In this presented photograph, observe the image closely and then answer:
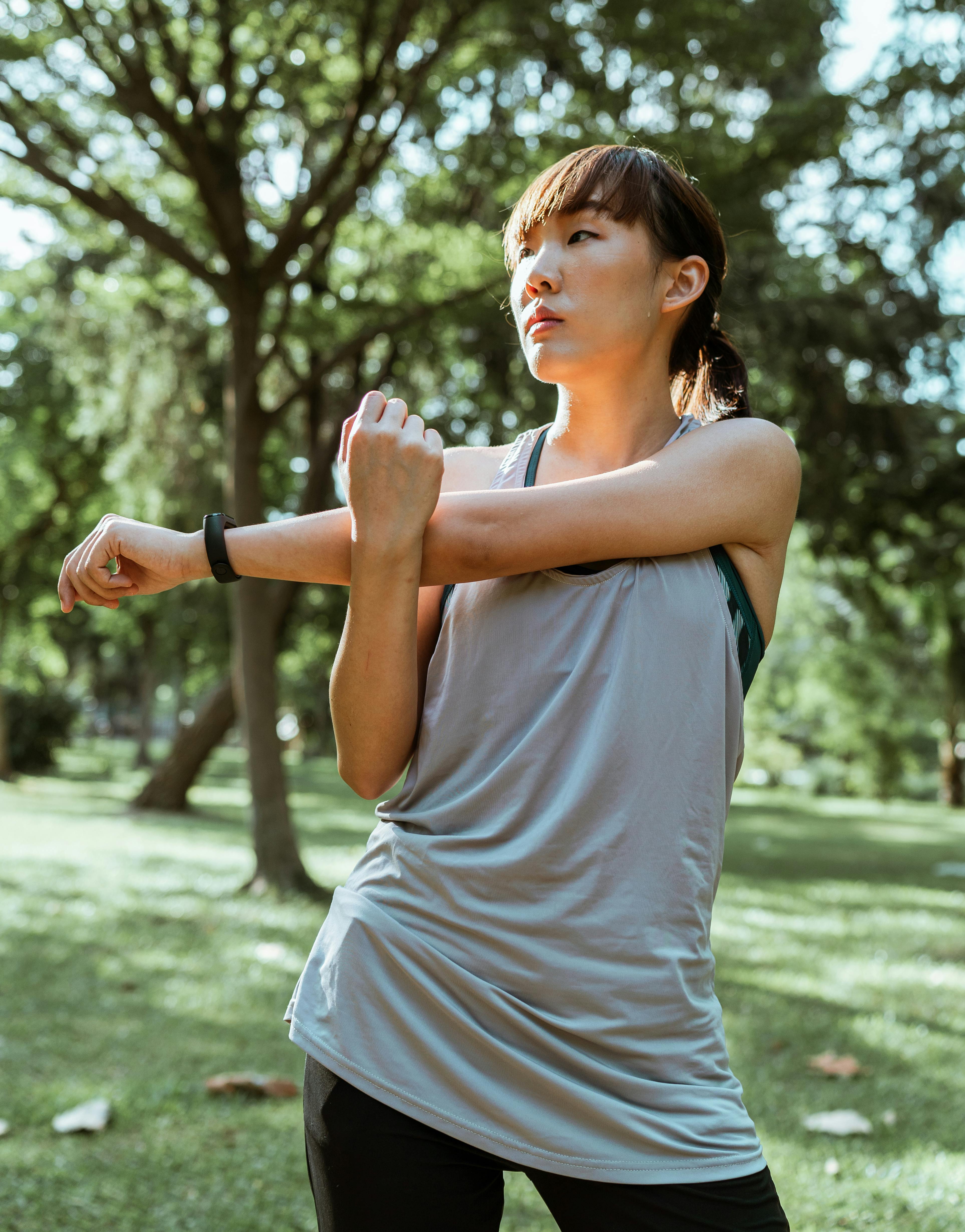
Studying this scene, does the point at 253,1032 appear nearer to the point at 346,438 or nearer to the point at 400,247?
the point at 346,438

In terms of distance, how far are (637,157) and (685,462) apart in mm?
406

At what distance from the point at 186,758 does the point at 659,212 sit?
13.7 m

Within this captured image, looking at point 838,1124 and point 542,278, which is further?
point 838,1124

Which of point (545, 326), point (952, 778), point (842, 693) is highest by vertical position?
point (545, 326)

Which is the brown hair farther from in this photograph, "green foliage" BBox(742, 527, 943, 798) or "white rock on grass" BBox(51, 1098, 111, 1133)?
"green foliage" BBox(742, 527, 943, 798)

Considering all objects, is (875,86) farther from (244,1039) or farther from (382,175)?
(244,1039)

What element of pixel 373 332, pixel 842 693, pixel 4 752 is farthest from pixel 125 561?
pixel 842 693

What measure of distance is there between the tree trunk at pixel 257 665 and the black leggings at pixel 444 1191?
686 centimetres

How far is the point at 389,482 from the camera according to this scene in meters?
1.28

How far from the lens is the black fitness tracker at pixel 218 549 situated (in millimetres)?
1394

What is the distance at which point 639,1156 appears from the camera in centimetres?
118

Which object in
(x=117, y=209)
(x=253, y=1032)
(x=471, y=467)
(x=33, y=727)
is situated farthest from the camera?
(x=33, y=727)

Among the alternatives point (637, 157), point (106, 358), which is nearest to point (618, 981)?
point (637, 157)

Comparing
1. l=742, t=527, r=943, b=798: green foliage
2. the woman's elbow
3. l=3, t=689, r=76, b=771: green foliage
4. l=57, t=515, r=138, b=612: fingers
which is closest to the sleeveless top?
the woman's elbow
